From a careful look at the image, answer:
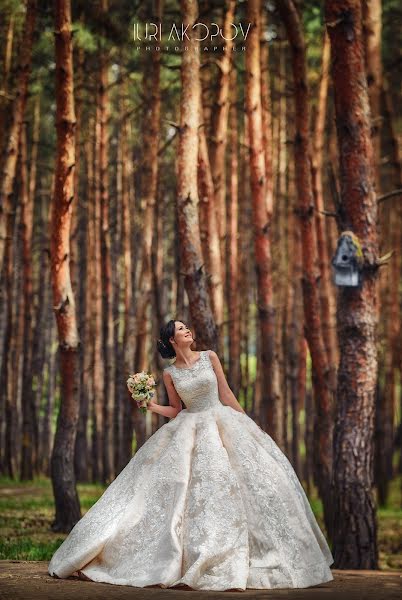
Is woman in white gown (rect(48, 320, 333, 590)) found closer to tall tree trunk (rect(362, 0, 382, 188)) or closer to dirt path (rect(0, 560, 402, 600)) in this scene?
dirt path (rect(0, 560, 402, 600))

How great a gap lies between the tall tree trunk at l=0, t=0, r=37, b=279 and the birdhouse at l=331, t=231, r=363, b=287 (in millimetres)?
5472

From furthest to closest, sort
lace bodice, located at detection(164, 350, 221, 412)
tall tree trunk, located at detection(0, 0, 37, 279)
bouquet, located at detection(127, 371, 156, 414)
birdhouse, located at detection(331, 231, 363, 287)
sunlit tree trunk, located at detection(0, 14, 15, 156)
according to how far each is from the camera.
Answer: sunlit tree trunk, located at detection(0, 14, 15, 156) < tall tree trunk, located at detection(0, 0, 37, 279) < birdhouse, located at detection(331, 231, 363, 287) < lace bodice, located at detection(164, 350, 221, 412) < bouquet, located at detection(127, 371, 156, 414)

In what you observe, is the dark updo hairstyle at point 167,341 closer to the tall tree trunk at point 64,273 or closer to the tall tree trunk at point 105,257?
the tall tree trunk at point 64,273

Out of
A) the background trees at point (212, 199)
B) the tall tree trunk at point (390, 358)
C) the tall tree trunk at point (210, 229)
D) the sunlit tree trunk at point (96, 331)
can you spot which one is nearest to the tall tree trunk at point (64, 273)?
the background trees at point (212, 199)

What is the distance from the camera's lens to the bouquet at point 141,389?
723 centimetres

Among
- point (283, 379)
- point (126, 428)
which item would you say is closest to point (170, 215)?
point (283, 379)

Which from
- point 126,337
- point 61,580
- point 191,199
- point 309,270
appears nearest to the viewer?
point 61,580

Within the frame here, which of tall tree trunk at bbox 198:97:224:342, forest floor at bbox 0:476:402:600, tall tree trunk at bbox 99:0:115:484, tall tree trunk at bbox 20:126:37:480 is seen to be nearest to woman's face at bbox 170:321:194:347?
forest floor at bbox 0:476:402:600

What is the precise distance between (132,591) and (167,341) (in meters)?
2.09

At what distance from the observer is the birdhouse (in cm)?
881

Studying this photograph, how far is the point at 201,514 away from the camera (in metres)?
6.56

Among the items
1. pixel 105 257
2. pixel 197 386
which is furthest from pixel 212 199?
pixel 197 386

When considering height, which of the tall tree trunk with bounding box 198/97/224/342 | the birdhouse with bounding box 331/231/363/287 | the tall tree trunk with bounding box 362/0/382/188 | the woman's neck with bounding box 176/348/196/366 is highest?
the tall tree trunk with bounding box 362/0/382/188

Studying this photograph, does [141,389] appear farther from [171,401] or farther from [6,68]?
[6,68]
